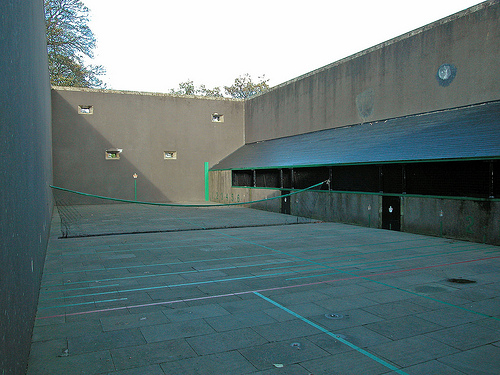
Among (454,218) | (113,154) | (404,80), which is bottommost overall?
(454,218)

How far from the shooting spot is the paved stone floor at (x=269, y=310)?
4.21 m

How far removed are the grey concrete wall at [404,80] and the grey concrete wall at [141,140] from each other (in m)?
5.96

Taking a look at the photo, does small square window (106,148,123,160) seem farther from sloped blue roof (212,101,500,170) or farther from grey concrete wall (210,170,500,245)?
grey concrete wall (210,170,500,245)

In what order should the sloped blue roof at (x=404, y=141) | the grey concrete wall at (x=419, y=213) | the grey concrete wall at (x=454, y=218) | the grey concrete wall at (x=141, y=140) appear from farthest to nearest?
1. the grey concrete wall at (x=141, y=140)
2. the sloped blue roof at (x=404, y=141)
3. the grey concrete wall at (x=419, y=213)
4. the grey concrete wall at (x=454, y=218)

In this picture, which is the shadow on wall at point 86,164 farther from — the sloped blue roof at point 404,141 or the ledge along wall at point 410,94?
the sloped blue roof at point 404,141

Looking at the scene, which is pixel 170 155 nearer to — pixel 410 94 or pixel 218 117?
pixel 218 117

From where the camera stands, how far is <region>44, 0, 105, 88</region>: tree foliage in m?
33.2

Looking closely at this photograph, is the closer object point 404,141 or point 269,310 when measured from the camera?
point 269,310

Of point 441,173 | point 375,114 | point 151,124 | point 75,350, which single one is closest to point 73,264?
point 75,350

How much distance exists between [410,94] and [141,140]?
1727 centimetres

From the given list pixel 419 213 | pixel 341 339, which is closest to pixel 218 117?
pixel 419 213

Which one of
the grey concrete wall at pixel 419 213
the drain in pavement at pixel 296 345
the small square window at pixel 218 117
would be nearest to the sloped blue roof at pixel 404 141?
the grey concrete wall at pixel 419 213

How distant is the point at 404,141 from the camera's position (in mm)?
14047

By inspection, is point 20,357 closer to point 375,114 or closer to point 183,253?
point 183,253
